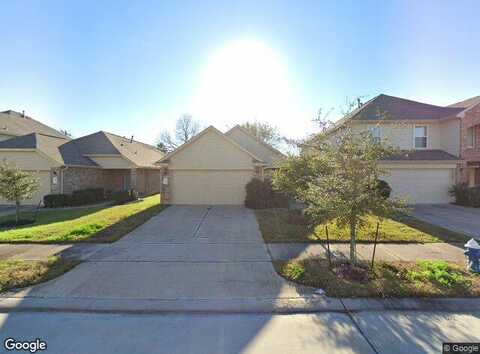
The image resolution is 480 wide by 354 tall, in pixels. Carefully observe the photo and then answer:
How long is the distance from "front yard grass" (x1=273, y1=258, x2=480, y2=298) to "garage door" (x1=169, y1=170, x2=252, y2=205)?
395 inches

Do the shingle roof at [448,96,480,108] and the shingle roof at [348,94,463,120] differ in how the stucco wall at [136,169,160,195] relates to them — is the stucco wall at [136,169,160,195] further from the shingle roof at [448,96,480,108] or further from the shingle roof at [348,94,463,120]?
the shingle roof at [448,96,480,108]

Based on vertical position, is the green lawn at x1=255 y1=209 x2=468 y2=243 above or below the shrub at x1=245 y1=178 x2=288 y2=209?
below

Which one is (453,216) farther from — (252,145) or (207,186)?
(252,145)

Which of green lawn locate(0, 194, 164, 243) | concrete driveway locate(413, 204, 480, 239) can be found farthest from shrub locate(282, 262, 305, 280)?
concrete driveway locate(413, 204, 480, 239)

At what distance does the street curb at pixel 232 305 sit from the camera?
160 inches

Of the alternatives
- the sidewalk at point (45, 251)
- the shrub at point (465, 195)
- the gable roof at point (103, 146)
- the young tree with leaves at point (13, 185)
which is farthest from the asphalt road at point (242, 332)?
the gable roof at point (103, 146)

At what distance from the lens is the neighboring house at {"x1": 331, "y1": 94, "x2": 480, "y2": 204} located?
16.0m

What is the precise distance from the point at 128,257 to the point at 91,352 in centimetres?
355

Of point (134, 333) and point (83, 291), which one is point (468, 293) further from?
point (83, 291)

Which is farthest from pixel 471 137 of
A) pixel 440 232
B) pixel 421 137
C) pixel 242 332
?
pixel 242 332

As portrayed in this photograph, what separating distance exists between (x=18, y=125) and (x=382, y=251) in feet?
105

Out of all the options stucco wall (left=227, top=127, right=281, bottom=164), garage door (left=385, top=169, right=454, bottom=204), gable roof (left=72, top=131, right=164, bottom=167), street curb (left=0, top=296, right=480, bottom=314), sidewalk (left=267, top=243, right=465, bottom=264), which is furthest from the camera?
gable roof (left=72, top=131, right=164, bottom=167)

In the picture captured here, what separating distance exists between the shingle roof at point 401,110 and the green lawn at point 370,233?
9215mm

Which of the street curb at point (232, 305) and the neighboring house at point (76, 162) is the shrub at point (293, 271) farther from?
the neighboring house at point (76, 162)
